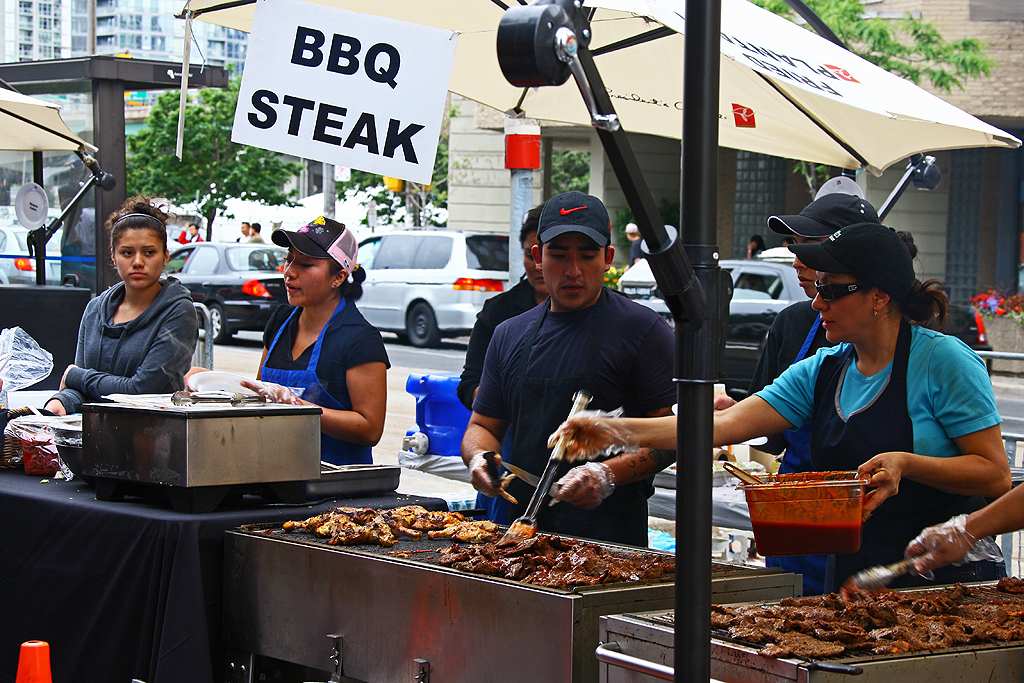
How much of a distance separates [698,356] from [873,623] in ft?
2.96

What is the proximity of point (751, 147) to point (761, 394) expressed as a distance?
2524mm

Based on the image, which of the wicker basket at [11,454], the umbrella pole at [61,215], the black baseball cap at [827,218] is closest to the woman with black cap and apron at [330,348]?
the wicker basket at [11,454]

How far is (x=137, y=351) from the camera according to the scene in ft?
14.6

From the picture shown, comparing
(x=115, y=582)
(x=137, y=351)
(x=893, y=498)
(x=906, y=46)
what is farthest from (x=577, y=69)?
(x=906, y=46)

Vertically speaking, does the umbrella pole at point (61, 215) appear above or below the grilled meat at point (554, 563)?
above

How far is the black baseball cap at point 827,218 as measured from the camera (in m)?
3.38

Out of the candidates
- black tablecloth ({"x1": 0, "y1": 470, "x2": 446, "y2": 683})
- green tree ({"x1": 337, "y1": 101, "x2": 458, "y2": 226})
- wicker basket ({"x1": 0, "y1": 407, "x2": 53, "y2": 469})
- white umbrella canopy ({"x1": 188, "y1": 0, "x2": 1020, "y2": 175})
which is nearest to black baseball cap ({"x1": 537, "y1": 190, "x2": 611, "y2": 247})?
white umbrella canopy ({"x1": 188, "y1": 0, "x2": 1020, "y2": 175})

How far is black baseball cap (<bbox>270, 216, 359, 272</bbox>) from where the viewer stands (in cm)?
411

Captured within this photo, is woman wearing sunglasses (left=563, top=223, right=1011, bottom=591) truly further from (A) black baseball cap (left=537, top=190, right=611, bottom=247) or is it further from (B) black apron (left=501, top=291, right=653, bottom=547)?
(A) black baseball cap (left=537, top=190, right=611, bottom=247)

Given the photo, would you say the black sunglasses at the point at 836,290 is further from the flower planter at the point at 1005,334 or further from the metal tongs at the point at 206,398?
the flower planter at the point at 1005,334

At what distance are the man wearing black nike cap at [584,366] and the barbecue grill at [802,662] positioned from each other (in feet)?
3.82

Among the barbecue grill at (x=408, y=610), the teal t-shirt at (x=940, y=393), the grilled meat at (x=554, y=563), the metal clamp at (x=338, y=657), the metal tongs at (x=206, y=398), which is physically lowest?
the metal clamp at (x=338, y=657)

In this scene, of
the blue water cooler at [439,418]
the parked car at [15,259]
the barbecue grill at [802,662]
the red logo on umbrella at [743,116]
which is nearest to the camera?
the barbecue grill at [802,662]

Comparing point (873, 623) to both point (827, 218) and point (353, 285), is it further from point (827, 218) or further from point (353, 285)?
point (353, 285)
